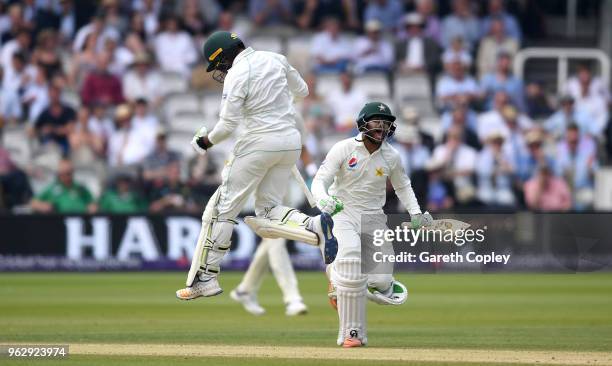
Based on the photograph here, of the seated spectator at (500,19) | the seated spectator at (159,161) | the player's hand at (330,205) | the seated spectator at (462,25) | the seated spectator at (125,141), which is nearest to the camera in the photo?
the player's hand at (330,205)

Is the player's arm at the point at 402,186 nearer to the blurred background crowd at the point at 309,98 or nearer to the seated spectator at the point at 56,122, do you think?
the blurred background crowd at the point at 309,98

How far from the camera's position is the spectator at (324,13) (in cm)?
2064

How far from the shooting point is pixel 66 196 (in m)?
17.3

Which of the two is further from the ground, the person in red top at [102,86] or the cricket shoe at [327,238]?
the cricket shoe at [327,238]

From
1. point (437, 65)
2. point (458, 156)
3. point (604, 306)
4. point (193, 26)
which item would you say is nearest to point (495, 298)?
point (604, 306)

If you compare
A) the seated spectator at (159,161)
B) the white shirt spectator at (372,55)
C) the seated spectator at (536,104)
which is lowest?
the seated spectator at (159,161)

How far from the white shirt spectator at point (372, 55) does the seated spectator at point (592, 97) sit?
2720mm

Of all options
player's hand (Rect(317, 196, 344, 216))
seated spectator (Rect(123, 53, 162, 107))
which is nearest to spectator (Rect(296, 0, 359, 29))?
seated spectator (Rect(123, 53, 162, 107))

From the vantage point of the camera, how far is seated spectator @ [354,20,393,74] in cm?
1986

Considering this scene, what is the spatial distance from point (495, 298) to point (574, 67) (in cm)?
783

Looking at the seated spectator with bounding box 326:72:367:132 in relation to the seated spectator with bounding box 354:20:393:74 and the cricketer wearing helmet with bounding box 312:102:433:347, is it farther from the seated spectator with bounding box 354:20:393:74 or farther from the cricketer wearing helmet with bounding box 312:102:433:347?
the cricketer wearing helmet with bounding box 312:102:433:347

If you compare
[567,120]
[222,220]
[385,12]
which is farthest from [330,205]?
[385,12]

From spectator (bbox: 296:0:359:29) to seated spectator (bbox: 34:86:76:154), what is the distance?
13.4 feet

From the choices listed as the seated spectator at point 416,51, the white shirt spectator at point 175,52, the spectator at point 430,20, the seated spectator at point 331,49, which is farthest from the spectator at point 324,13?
the white shirt spectator at point 175,52
